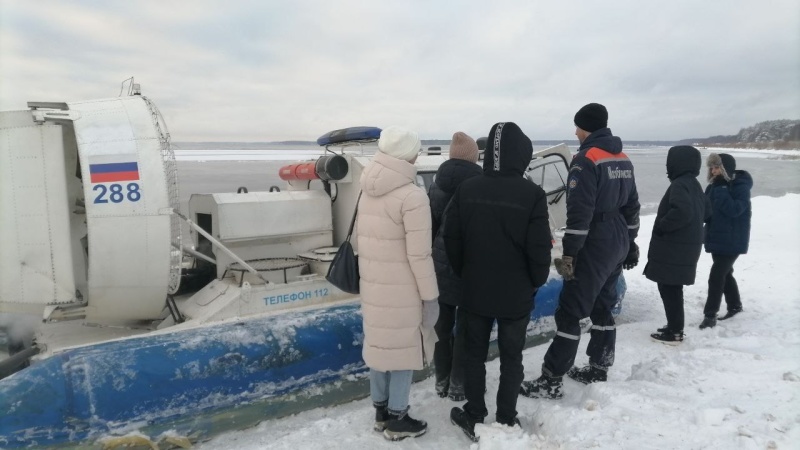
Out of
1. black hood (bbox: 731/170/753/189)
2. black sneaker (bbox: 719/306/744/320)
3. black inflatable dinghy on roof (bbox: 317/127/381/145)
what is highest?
black inflatable dinghy on roof (bbox: 317/127/381/145)

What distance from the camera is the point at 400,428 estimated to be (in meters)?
2.88

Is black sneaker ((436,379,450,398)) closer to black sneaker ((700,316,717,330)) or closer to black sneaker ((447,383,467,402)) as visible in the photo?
black sneaker ((447,383,467,402))

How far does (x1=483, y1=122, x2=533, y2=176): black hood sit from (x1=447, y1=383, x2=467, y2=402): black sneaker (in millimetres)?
1451

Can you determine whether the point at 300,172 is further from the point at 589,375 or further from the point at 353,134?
the point at 589,375

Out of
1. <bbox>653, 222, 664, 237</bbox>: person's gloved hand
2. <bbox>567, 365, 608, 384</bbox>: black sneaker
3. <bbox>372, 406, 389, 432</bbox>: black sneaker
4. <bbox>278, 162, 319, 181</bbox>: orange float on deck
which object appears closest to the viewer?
<bbox>372, 406, 389, 432</bbox>: black sneaker

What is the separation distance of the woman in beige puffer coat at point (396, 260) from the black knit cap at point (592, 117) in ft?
4.28

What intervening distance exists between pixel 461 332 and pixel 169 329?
2.07 m

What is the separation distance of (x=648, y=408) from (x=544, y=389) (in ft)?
2.22

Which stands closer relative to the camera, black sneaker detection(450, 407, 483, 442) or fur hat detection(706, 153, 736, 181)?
black sneaker detection(450, 407, 483, 442)

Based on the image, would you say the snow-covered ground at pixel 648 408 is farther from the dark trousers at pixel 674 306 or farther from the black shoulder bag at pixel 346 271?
the black shoulder bag at pixel 346 271

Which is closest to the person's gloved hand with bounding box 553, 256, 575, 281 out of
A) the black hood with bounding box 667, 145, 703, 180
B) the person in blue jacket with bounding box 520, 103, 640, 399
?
the person in blue jacket with bounding box 520, 103, 640, 399

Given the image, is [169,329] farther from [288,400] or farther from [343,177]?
[343,177]

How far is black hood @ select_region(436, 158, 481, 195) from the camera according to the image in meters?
3.17

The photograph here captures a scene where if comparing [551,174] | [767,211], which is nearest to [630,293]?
[551,174]
